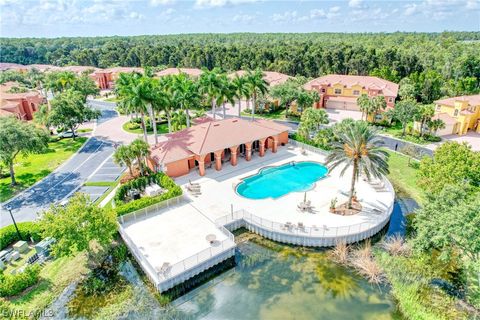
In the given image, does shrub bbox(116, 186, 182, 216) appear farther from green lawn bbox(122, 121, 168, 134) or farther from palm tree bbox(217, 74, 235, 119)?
green lawn bbox(122, 121, 168, 134)

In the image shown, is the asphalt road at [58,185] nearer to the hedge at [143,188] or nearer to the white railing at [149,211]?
the hedge at [143,188]

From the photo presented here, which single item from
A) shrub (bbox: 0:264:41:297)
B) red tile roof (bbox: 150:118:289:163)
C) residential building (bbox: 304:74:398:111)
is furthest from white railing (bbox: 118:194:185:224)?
residential building (bbox: 304:74:398:111)

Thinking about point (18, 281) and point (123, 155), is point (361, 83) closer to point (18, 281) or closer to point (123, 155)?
point (123, 155)

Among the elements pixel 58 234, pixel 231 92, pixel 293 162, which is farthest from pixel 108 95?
pixel 58 234

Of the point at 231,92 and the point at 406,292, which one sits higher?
the point at 231,92

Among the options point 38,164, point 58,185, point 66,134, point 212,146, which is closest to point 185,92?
point 212,146

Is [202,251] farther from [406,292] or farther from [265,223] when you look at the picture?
[406,292]

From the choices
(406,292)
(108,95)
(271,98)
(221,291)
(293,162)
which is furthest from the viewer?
(108,95)
